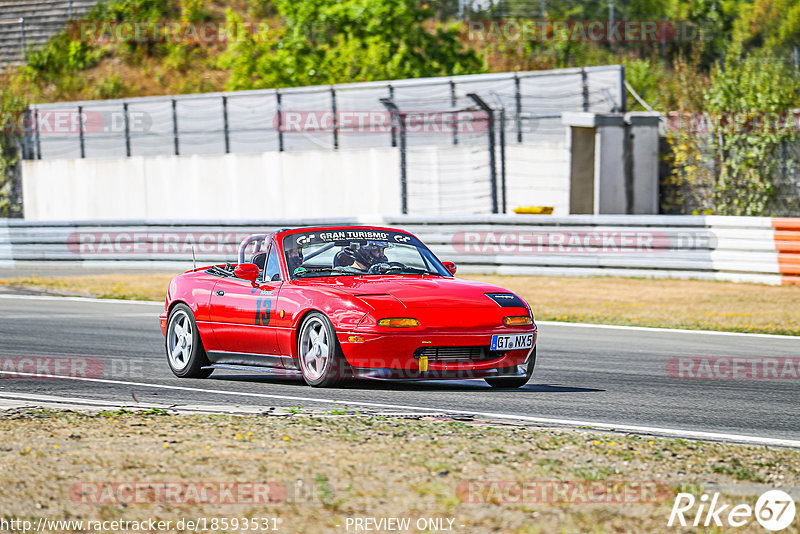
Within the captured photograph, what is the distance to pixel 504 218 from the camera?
794 inches

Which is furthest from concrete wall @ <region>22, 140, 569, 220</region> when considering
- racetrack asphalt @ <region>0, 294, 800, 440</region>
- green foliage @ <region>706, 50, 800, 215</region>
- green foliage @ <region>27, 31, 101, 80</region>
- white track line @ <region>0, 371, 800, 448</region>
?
white track line @ <region>0, 371, 800, 448</region>

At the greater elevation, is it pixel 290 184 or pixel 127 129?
pixel 127 129

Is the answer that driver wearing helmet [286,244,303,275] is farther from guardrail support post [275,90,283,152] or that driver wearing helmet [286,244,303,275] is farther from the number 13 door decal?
guardrail support post [275,90,283,152]

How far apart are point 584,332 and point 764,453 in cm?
752

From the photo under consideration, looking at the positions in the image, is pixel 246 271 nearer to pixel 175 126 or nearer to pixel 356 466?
pixel 356 466

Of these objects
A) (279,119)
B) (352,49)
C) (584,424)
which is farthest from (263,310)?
(352,49)

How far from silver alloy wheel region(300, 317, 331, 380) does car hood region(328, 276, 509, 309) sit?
34cm

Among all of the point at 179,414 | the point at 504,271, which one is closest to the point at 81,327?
the point at 179,414

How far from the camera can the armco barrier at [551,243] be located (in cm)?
1809

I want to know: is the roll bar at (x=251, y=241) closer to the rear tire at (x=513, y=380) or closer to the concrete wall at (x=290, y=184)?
the rear tire at (x=513, y=380)

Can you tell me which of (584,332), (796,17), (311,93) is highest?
(796,17)

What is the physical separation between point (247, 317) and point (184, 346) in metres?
0.97

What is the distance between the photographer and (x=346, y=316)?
8.30 metres

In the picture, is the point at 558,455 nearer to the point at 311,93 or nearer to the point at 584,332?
the point at 584,332
